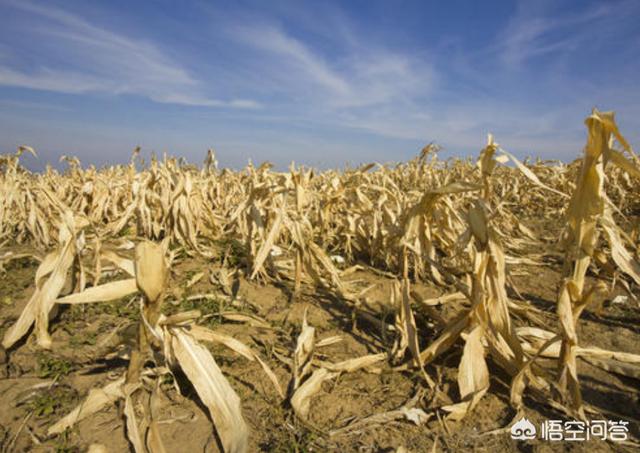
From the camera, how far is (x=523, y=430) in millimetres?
1512

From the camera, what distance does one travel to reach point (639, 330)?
2309mm

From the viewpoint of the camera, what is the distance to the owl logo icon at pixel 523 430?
1493 mm

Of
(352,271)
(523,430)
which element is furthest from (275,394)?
(352,271)

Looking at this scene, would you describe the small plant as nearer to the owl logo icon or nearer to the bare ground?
the bare ground

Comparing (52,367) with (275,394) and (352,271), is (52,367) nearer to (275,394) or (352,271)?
(275,394)

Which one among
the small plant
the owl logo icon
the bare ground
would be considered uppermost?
the owl logo icon

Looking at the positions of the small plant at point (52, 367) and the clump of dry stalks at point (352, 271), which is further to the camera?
the small plant at point (52, 367)

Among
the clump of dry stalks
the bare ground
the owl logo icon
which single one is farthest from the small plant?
the owl logo icon

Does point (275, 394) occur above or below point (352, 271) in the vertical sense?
below

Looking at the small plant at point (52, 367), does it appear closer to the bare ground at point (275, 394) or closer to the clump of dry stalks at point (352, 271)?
the bare ground at point (275, 394)

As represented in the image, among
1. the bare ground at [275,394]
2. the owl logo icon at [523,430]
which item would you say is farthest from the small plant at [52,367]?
the owl logo icon at [523,430]

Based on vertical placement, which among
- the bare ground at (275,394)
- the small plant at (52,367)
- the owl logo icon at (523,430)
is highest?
the owl logo icon at (523,430)

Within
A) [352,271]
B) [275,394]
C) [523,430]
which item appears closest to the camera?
[523,430]

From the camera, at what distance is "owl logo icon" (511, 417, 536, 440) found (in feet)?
4.90
